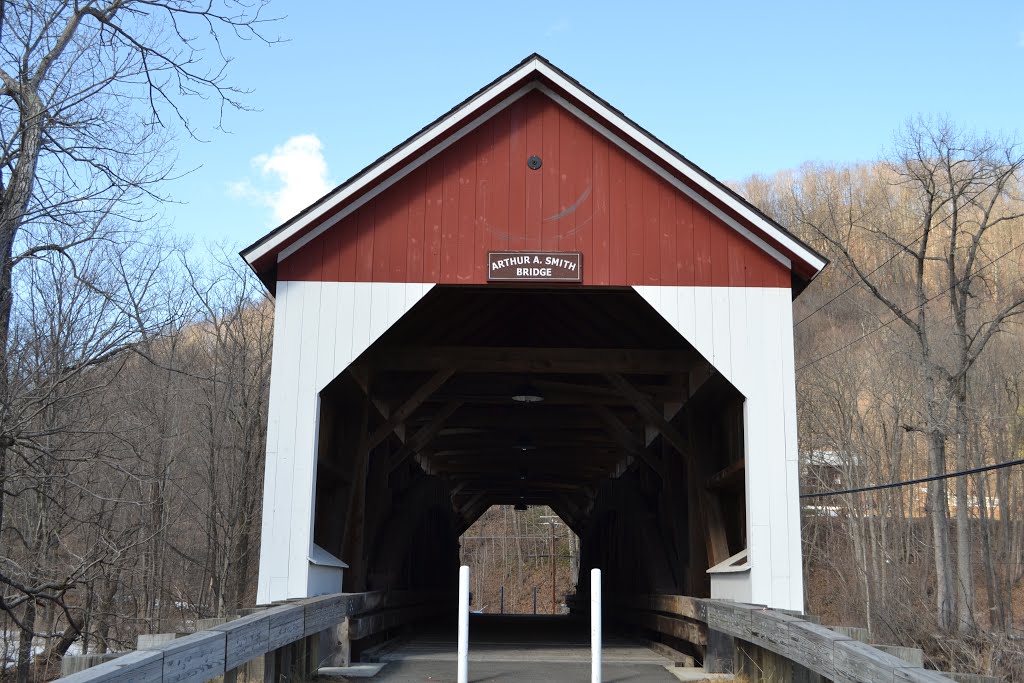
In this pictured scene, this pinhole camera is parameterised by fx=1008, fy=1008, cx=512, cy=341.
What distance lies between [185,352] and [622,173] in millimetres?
18779

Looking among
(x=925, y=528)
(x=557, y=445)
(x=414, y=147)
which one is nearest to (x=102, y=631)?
(x=557, y=445)

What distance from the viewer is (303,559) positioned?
8.98 m

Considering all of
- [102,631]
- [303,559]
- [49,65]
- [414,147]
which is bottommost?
[102,631]

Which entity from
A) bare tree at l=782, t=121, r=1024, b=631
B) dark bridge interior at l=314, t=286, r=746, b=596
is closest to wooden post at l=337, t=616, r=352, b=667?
dark bridge interior at l=314, t=286, r=746, b=596

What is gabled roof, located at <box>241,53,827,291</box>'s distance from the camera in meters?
9.51

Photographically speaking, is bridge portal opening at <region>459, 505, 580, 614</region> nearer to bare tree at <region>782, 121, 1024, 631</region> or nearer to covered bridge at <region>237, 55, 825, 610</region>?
bare tree at <region>782, 121, 1024, 631</region>

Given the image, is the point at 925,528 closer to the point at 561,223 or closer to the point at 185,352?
the point at 185,352

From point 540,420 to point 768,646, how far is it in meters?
9.60

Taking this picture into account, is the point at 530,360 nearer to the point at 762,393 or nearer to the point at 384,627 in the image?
the point at 762,393

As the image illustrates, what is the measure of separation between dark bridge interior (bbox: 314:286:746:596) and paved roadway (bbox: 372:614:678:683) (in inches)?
41.0

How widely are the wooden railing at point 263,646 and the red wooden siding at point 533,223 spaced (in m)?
3.23

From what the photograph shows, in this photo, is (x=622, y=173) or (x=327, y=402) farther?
(x=327, y=402)

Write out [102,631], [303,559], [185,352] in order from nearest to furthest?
[303,559] → [102,631] → [185,352]

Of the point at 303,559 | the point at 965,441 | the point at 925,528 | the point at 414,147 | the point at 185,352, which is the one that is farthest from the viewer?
the point at 925,528
